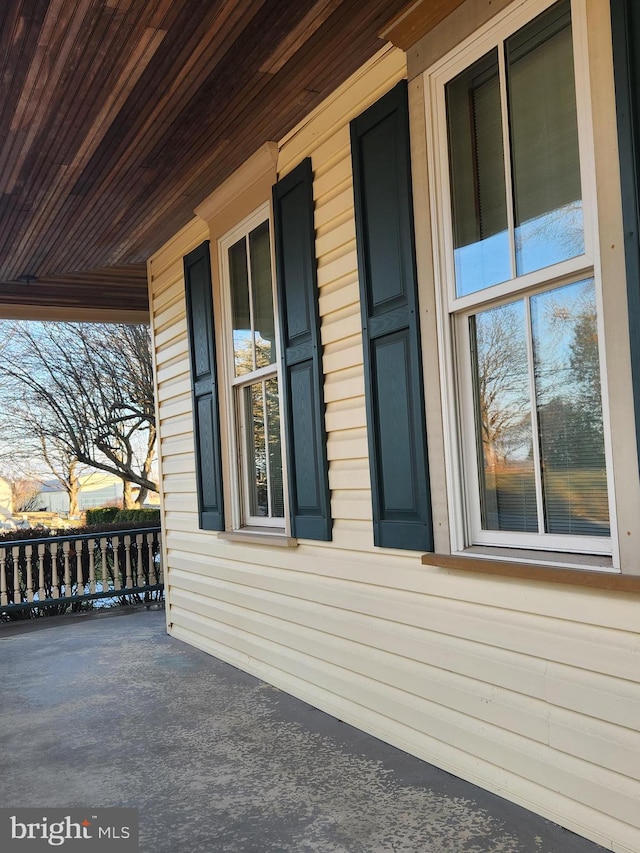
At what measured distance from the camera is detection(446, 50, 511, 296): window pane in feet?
9.02

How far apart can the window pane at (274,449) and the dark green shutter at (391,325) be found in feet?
4.06

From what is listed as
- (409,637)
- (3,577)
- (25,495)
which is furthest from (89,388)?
(409,637)

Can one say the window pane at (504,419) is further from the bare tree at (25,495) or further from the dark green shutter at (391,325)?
the bare tree at (25,495)

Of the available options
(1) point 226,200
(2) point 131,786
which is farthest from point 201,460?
(2) point 131,786

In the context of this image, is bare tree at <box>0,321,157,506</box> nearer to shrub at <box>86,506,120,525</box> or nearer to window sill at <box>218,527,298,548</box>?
shrub at <box>86,506,120,525</box>

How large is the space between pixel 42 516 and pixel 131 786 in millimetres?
15930

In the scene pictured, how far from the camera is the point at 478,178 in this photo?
285 centimetres

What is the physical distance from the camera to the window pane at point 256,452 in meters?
4.75

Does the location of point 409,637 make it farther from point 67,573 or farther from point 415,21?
point 67,573

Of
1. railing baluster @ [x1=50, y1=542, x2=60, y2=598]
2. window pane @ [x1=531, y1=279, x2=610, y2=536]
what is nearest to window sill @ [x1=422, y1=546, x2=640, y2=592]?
window pane @ [x1=531, y1=279, x2=610, y2=536]

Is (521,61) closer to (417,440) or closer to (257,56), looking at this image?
(257,56)

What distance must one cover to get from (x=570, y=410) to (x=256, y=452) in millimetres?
2675

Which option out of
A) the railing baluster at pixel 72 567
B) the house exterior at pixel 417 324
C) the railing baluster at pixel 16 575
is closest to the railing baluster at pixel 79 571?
the railing baluster at pixel 72 567

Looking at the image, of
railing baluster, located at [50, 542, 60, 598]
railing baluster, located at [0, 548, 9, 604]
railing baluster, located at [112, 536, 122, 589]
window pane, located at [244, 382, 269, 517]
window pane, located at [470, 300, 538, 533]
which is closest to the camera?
window pane, located at [470, 300, 538, 533]
